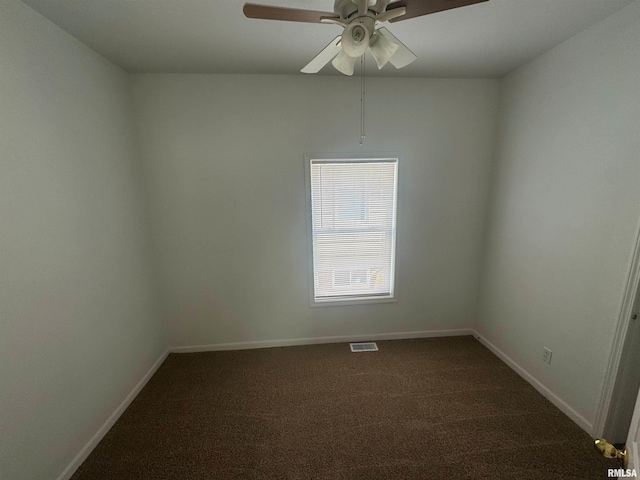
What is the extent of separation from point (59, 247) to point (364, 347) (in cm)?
266

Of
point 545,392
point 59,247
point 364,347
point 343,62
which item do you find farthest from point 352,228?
point 59,247

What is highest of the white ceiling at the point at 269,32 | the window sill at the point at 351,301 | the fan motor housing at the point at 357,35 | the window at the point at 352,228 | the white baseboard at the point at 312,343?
the white ceiling at the point at 269,32

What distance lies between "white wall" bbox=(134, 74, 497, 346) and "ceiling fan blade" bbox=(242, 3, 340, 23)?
1.35 meters

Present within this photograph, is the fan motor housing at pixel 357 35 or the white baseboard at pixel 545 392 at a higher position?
→ the fan motor housing at pixel 357 35

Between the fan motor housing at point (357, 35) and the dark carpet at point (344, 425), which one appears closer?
the fan motor housing at point (357, 35)

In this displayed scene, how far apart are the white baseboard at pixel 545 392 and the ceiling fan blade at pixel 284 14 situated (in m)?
2.94

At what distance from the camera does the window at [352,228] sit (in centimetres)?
269

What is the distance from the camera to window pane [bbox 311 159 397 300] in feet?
8.84

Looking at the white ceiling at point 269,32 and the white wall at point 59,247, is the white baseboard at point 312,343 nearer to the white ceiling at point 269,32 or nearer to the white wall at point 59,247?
the white wall at point 59,247

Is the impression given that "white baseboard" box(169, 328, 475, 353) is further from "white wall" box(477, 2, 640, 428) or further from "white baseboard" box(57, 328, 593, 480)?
"white wall" box(477, 2, 640, 428)

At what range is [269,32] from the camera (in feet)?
5.70

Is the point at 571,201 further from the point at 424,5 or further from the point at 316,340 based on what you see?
the point at 316,340

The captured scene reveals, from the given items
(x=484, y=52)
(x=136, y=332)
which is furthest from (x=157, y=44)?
(x=484, y=52)

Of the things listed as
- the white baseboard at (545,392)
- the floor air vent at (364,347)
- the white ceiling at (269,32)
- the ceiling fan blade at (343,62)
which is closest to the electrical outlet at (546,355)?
the white baseboard at (545,392)
